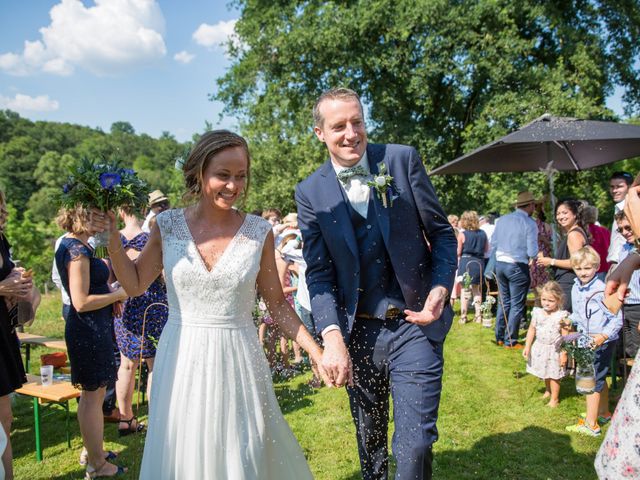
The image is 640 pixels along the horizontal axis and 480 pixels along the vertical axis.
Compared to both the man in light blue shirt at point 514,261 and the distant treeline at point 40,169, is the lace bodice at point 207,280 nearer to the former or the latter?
the man in light blue shirt at point 514,261

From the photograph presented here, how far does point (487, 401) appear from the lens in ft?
19.7

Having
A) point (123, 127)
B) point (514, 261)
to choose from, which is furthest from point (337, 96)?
point (123, 127)

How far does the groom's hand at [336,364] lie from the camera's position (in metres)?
2.70

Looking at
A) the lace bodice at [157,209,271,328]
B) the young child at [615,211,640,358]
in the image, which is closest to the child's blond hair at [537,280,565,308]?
the young child at [615,211,640,358]

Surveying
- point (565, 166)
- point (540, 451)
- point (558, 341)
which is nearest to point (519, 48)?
point (565, 166)

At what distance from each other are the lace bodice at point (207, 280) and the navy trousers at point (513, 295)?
647 centimetres

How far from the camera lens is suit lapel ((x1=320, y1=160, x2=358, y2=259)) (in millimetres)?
2982

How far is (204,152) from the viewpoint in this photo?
277cm

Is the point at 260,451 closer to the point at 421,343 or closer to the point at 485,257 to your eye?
the point at 421,343

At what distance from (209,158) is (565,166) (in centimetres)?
847

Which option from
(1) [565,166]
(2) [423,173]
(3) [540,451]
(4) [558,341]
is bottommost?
(3) [540,451]

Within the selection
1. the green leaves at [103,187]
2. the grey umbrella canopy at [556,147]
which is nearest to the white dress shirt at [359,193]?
the green leaves at [103,187]

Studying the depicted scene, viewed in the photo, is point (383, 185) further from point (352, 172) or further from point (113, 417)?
point (113, 417)

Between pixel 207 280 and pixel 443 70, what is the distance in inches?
737
